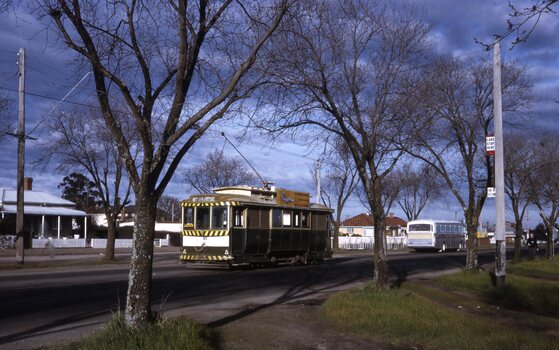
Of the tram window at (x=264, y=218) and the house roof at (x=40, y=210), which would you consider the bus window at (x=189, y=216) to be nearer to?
the tram window at (x=264, y=218)

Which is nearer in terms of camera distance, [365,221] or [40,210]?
[40,210]

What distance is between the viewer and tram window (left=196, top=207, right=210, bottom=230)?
26.3 metres

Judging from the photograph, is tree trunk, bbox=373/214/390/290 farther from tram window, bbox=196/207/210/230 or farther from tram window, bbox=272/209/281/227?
tram window, bbox=272/209/281/227

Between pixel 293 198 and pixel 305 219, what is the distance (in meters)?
1.47

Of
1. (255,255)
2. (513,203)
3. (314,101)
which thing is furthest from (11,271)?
(513,203)

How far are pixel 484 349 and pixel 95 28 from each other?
7006 millimetres

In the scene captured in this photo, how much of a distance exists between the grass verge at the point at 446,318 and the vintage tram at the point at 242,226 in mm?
10150

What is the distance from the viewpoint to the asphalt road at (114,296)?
11.4 metres

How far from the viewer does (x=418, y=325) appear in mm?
10859

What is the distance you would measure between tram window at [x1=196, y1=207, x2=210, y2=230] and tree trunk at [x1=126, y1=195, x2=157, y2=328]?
1786cm

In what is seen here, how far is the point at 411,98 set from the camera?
15992mm

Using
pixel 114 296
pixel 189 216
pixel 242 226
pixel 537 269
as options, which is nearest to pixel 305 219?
pixel 242 226

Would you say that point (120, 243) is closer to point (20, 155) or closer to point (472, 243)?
point (20, 155)

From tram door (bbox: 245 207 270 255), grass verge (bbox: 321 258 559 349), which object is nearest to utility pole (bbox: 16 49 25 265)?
tram door (bbox: 245 207 270 255)
